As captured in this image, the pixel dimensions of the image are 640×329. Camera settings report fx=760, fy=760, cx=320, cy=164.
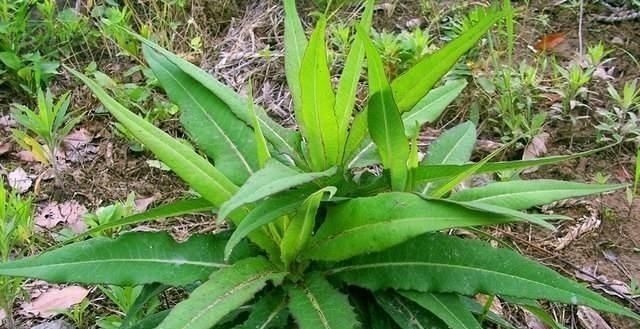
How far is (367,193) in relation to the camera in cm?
160

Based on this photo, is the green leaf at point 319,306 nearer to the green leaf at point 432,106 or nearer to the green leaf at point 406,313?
the green leaf at point 406,313

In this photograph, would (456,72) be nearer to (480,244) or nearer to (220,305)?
(480,244)

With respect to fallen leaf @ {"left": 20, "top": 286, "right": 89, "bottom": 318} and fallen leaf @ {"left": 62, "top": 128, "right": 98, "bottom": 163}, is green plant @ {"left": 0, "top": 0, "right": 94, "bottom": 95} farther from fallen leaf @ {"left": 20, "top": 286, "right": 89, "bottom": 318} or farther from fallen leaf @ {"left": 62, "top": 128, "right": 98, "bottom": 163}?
fallen leaf @ {"left": 20, "top": 286, "right": 89, "bottom": 318}

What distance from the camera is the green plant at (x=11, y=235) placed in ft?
6.56

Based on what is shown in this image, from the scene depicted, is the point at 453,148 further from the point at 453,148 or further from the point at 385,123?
the point at 385,123

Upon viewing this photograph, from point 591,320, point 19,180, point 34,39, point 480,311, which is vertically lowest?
point 591,320

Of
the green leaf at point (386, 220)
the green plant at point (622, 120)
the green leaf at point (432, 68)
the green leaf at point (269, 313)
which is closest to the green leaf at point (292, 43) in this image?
the green leaf at point (432, 68)

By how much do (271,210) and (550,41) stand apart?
81.1 inches

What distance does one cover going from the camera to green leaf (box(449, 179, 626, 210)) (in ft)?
4.94

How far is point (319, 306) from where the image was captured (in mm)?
1435

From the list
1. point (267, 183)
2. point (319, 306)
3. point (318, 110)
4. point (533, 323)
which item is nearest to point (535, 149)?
point (533, 323)

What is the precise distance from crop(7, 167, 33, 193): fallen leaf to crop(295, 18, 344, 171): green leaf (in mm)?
1434

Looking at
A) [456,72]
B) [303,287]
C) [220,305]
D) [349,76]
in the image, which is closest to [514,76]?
[456,72]

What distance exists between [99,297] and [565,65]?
6.34ft
